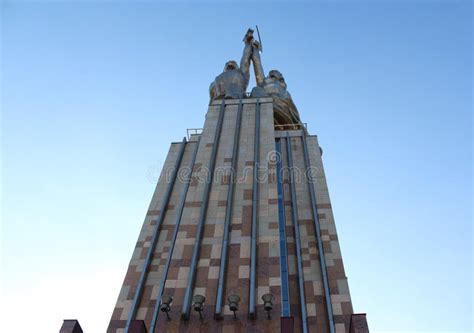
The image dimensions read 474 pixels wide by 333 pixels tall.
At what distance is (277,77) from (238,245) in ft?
111

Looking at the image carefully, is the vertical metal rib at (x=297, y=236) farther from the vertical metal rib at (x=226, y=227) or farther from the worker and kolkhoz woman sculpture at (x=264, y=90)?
the worker and kolkhoz woman sculpture at (x=264, y=90)

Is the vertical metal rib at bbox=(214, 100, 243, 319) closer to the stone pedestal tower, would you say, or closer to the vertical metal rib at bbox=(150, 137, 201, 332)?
the stone pedestal tower

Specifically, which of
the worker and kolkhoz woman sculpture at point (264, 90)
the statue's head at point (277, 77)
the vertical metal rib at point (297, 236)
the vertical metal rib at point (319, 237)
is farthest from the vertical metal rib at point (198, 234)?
the statue's head at point (277, 77)

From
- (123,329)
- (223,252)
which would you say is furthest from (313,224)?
(123,329)

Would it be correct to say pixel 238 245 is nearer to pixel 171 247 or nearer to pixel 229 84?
pixel 171 247

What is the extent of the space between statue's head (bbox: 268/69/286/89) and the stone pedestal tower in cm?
1560

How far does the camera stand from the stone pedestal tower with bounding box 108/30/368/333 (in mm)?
21688

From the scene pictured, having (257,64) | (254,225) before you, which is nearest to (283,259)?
(254,225)

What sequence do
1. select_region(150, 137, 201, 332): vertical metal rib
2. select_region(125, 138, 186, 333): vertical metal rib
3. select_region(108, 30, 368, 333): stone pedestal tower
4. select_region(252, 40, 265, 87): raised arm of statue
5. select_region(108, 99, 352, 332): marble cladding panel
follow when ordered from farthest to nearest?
1. select_region(252, 40, 265, 87): raised arm of statue
2. select_region(125, 138, 186, 333): vertical metal rib
3. select_region(150, 137, 201, 332): vertical metal rib
4. select_region(108, 99, 352, 332): marble cladding panel
5. select_region(108, 30, 368, 333): stone pedestal tower

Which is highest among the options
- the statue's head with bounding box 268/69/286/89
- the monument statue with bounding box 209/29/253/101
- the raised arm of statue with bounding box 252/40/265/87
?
the raised arm of statue with bounding box 252/40/265/87

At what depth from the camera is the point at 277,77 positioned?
184ft

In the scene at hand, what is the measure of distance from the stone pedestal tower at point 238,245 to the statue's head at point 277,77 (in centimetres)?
1560

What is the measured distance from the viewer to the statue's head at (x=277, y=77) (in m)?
55.2

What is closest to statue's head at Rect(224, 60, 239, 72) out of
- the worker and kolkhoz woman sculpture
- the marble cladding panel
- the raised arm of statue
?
the worker and kolkhoz woman sculpture
